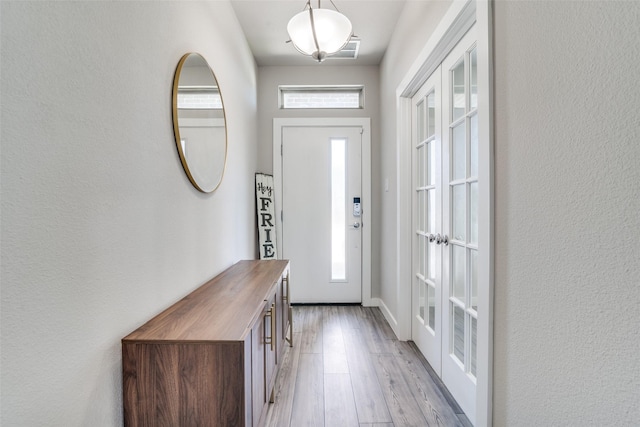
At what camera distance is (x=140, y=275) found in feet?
3.81

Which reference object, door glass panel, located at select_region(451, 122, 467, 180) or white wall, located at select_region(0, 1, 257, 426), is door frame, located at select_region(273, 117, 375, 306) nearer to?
door glass panel, located at select_region(451, 122, 467, 180)

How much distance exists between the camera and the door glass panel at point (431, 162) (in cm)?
215

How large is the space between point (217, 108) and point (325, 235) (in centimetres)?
196

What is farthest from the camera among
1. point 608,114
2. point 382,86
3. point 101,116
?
point 382,86

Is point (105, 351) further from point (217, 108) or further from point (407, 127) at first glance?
point (407, 127)

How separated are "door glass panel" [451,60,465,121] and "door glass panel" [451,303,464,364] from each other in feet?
3.64

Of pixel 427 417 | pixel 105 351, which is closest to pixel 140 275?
pixel 105 351

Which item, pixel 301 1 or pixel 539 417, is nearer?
pixel 539 417

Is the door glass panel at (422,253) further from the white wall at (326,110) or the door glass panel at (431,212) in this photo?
the white wall at (326,110)

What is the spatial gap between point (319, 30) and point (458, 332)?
6.48ft

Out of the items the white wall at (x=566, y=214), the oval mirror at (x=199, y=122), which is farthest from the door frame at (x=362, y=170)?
the white wall at (x=566, y=214)

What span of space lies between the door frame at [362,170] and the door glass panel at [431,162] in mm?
1250

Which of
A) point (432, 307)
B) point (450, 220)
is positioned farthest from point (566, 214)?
point (432, 307)

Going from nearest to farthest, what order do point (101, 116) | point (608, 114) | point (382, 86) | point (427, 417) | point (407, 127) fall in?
point (608, 114), point (101, 116), point (427, 417), point (407, 127), point (382, 86)
